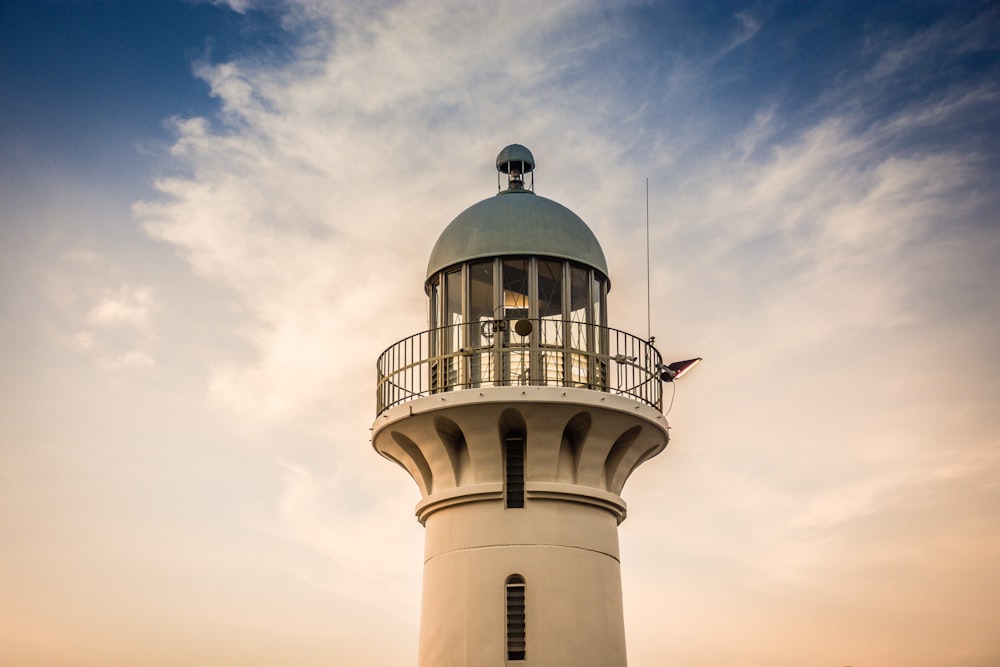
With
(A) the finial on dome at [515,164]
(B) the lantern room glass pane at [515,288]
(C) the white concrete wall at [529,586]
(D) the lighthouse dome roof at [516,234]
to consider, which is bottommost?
(C) the white concrete wall at [529,586]

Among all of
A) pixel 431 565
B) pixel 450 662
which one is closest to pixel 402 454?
pixel 431 565

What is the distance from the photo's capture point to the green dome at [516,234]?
75.5 ft

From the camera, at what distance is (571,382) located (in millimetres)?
22250

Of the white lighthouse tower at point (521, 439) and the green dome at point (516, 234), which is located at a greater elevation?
the green dome at point (516, 234)

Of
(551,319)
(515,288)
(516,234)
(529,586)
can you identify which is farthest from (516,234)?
(529,586)

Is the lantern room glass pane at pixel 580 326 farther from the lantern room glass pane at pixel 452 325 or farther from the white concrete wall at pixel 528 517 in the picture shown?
the lantern room glass pane at pixel 452 325

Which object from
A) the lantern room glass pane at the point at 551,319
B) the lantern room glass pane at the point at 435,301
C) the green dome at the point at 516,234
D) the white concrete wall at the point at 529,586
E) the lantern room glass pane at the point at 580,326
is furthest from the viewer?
the lantern room glass pane at the point at 435,301

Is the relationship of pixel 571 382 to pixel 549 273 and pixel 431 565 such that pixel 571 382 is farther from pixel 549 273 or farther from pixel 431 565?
pixel 431 565

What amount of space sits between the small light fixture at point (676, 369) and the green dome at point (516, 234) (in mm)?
1892

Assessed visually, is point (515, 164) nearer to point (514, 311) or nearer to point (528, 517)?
point (514, 311)

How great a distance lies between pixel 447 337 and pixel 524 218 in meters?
2.18

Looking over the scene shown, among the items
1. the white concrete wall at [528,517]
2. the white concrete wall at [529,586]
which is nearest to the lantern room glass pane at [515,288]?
the white concrete wall at [528,517]

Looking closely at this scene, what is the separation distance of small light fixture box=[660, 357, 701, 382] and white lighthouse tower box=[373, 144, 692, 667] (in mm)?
39

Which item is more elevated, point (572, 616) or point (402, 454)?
point (402, 454)
